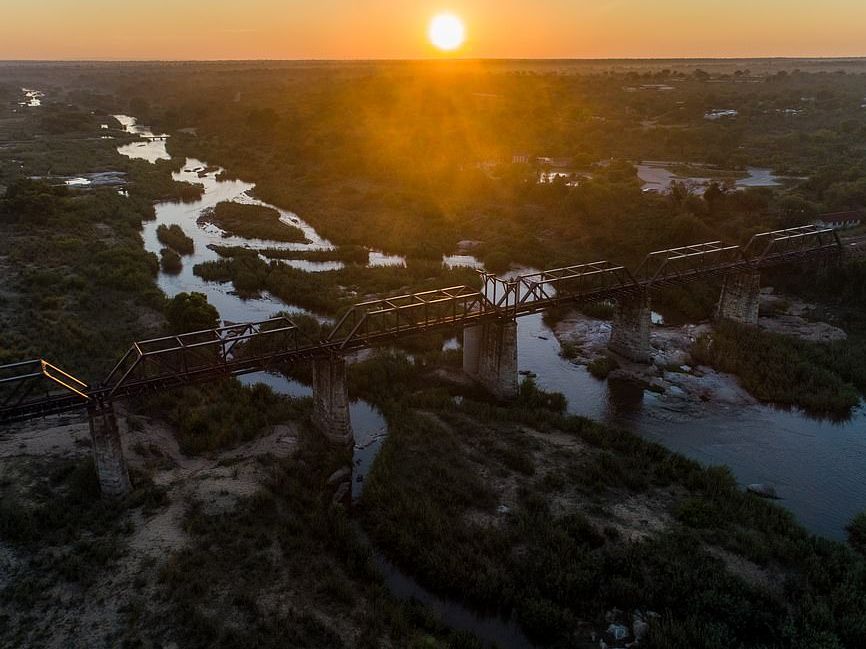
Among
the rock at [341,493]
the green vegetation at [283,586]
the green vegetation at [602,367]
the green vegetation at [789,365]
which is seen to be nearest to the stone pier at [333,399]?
the rock at [341,493]

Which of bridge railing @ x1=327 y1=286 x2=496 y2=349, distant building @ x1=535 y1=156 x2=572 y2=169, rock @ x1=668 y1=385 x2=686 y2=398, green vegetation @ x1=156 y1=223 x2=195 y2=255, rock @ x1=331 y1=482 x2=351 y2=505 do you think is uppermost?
distant building @ x1=535 y1=156 x2=572 y2=169

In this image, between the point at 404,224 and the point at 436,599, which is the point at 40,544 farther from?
the point at 404,224

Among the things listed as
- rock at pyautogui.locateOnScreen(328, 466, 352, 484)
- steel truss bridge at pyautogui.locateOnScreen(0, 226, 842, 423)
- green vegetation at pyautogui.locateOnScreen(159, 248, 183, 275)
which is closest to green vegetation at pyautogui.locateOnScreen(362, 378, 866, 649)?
rock at pyautogui.locateOnScreen(328, 466, 352, 484)

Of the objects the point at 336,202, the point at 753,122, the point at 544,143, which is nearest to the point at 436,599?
the point at 336,202

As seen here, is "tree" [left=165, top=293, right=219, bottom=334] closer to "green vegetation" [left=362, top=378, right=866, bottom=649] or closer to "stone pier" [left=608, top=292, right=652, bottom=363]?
"green vegetation" [left=362, top=378, right=866, bottom=649]

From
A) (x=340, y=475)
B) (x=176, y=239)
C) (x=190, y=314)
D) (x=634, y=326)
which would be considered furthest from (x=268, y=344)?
(x=176, y=239)

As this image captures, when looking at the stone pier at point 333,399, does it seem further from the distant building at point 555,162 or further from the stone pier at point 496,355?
the distant building at point 555,162
